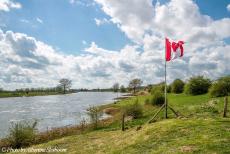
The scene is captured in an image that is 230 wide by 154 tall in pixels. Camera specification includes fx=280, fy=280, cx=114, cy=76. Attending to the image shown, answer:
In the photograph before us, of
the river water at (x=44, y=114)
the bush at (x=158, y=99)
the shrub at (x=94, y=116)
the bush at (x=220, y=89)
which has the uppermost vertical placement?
the bush at (x=220, y=89)

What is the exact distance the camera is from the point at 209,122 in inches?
680

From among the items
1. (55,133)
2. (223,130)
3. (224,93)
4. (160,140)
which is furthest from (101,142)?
(224,93)

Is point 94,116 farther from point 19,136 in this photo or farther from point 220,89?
point 220,89

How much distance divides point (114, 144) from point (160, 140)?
3.11m

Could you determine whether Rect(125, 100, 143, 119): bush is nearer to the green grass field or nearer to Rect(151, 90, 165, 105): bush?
Rect(151, 90, 165, 105): bush

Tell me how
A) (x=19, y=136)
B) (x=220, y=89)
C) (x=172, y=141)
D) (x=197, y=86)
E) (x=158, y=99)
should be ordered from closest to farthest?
1. (x=172, y=141)
2. (x=19, y=136)
3. (x=158, y=99)
4. (x=220, y=89)
5. (x=197, y=86)

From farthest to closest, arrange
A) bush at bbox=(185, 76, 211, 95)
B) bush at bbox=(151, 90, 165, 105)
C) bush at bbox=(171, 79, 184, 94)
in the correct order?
bush at bbox=(171, 79, 184, 94) < bush at bbox=(185, 76, 211, 95) < bush at bbox=(151, 90, 165, 105)

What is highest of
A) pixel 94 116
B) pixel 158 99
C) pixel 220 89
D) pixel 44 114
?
pixel 220 89

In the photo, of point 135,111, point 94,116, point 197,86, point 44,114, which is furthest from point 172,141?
point 197,86

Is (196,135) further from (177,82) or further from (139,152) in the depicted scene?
(177,82)

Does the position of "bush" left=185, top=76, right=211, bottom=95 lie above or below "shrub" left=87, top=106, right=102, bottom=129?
above

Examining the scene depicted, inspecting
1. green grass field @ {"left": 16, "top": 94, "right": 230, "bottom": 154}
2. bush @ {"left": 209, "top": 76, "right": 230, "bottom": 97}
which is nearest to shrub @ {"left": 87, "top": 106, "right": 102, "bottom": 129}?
green grass field @ {"left": 16, "top": 94, "right": 230, "bottom": 154}

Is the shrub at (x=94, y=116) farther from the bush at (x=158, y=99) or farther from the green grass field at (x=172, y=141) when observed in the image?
the bush at (x=158, y=99)

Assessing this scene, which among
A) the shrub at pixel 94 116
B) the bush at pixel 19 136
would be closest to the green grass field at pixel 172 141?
the bush at pixel 19 136
